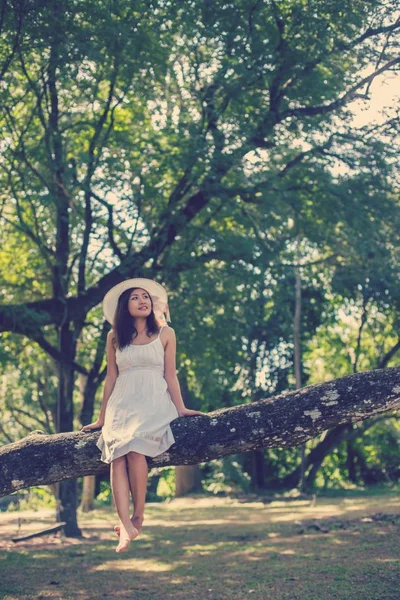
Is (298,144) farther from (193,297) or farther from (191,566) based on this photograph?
(191,566)

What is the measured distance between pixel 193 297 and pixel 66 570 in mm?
6405

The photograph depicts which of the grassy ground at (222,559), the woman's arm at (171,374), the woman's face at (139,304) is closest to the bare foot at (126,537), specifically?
the woman's arm at (171,374)

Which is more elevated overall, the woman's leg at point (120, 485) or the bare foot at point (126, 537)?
the woman's leg at point (120, 485)

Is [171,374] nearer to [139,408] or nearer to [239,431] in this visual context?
[139,408]

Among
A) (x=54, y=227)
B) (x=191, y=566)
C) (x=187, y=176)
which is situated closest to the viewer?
(x=191, y=566)

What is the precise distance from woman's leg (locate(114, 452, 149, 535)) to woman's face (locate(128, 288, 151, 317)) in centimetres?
118

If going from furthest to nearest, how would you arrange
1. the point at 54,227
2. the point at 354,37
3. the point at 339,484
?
the point at 339,484 < the point at 54,227 < the point at 354,37

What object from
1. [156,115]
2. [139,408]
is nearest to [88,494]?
[156,115]

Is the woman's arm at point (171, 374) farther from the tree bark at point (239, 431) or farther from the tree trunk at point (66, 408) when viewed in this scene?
the tree trunk at point (66, 408)

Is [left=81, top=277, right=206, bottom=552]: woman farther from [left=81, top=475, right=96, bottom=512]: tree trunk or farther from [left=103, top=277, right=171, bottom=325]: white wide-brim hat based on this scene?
[left=81, top=475, right=96, bottom=512]: tree trunk

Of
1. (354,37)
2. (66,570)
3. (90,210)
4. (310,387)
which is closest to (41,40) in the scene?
(90,210)

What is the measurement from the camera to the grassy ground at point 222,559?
9.37 meters

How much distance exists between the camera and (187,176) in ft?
46.7

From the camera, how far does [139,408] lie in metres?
5.74
